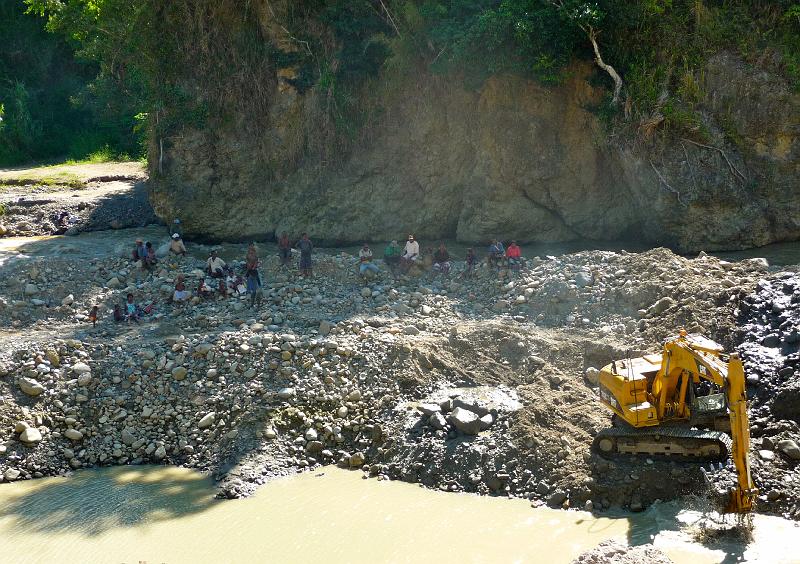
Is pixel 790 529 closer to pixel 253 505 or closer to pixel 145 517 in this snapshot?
pixel 253 505

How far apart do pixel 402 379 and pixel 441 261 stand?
6.18 meters

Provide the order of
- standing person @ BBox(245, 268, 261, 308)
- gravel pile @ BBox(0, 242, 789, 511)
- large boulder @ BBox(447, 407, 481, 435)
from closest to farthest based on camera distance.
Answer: gravel pile @ BBox(0, 242, 789, 511) < large boulder @ BBox(447, 407, 481, 435) < standing person @ BBox(245, 268, 261, 308)

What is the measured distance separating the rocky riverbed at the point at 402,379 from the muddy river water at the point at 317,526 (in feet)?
1.25

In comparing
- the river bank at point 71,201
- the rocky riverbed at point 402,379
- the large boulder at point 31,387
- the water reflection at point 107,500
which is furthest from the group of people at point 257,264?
the water reflection at point 107,500

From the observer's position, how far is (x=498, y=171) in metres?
22.9

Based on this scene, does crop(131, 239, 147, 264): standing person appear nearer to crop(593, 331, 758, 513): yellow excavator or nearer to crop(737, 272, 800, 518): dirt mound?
crop(593, 331, 758, 513): yellow excavator

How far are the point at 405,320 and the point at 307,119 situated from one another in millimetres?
8662

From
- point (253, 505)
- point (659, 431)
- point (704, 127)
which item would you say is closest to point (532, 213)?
point (704, 127)

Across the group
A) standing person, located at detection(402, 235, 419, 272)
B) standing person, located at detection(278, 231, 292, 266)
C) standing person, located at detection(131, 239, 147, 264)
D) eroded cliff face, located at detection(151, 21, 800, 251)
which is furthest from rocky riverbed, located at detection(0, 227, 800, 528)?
eroded cliff face, located at detection(151, 21, 800, 251)

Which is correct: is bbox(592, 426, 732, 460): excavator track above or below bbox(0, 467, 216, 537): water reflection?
above

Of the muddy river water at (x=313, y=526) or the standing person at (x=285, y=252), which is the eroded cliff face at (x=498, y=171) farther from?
the muddy river water at (x=313, y=526)

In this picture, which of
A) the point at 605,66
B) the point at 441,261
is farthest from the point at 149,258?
the point at 605,66

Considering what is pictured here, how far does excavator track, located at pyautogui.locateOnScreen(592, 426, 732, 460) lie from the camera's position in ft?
39.9

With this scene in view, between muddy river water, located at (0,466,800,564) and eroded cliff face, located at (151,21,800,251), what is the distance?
439 inches
